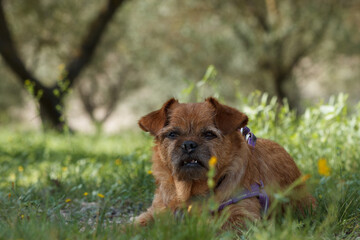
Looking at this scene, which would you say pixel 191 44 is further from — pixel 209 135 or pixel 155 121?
pixel 209 135

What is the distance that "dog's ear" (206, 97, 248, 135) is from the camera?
3404 mm

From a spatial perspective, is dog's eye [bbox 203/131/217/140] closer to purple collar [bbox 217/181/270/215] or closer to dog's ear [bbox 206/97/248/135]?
dog's ear [bbox 206/97/248/135]

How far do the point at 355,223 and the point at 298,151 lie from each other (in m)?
2.29

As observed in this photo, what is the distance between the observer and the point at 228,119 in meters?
3.44

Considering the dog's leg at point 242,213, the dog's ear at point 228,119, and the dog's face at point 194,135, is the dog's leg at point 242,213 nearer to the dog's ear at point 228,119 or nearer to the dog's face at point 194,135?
the dog's face at point 194,135

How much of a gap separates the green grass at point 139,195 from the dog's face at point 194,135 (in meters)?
0.46

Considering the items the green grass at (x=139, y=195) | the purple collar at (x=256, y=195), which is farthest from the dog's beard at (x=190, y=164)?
the green grass at (x=139, y=195)

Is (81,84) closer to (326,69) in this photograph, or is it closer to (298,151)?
(326,69)

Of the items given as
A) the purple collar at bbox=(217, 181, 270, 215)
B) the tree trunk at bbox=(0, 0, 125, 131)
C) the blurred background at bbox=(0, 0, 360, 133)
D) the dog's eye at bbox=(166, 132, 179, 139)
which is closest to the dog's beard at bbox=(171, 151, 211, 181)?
the dog's eye at bbox=(166, 132, 179, 139)

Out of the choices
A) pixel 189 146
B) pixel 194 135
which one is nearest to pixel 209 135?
pixel 194 135

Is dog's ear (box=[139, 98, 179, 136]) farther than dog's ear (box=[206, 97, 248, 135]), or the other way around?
dog's ear (box=[139, 98, 179, 136])

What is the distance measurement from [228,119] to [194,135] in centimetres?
30

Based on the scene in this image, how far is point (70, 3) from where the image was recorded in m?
15.0

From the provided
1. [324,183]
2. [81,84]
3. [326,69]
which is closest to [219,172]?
[324,183]
